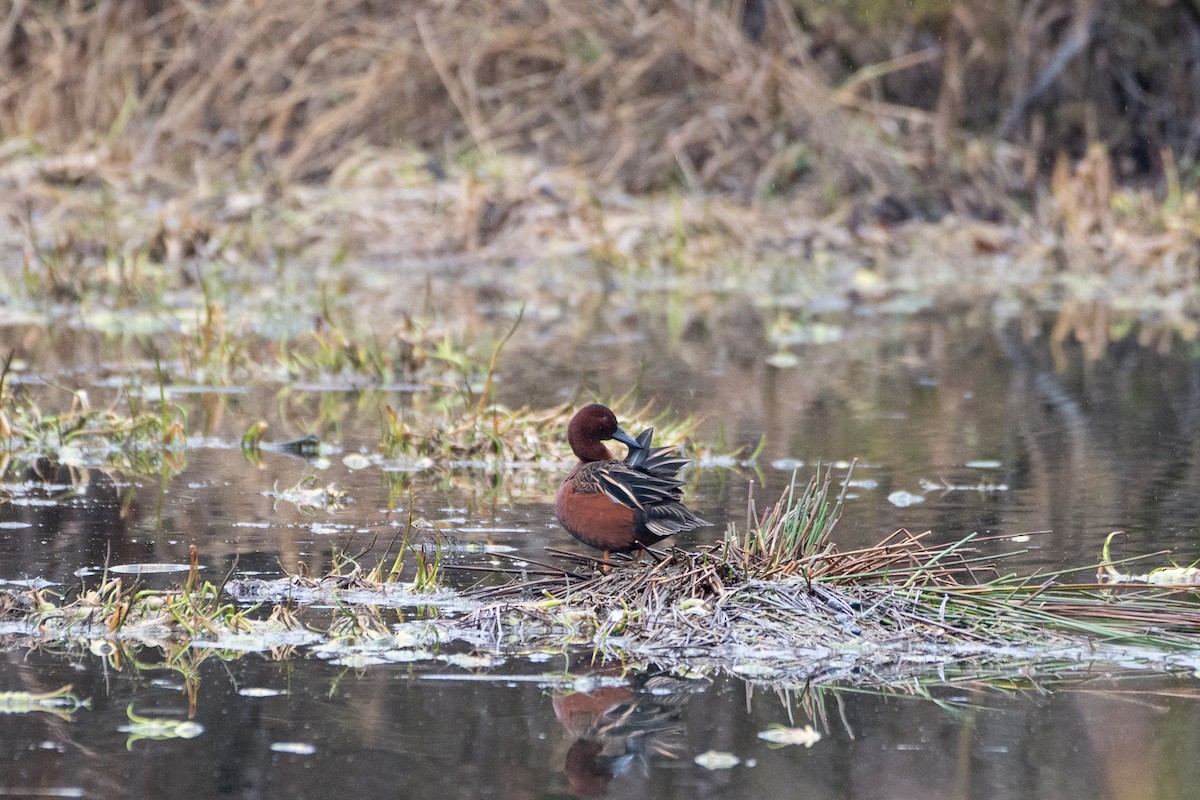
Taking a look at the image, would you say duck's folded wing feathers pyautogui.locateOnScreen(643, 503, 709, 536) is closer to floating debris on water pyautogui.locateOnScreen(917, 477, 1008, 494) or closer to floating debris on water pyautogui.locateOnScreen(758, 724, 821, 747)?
floating debris on water pyautogui.locateOnScreen(758, 724, 821, 747)

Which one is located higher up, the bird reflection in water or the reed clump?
the reed clump

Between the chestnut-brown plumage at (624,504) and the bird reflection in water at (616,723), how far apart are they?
598 millimetres

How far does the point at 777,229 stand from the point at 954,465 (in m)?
8.36

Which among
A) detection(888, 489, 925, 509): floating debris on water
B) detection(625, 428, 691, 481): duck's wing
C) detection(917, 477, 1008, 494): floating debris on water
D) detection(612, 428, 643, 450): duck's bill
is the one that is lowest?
detection(888, 489, 925, 509): floating debris on water

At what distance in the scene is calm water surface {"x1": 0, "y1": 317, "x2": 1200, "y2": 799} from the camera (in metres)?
3.29

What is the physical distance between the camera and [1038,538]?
5426 mm

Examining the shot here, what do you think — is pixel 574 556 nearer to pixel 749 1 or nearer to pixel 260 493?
pixel 260 493

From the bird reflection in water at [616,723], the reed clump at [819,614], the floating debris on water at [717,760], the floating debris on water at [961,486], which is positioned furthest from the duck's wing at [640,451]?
the floating debris on water at [961,486]

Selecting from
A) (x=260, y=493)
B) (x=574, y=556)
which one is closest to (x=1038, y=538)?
(x=574, y=556)

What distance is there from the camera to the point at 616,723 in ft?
11.7

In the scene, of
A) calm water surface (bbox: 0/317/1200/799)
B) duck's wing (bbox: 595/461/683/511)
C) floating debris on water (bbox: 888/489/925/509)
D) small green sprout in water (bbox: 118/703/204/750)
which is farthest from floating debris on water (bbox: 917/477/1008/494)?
small green sprout in water (bbox: 118/703/204/750)

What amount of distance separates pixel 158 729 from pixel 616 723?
0.88 m

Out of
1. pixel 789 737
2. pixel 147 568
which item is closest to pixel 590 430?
pixel 147 568

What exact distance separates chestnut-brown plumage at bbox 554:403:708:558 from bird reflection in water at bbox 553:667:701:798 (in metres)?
0.60
